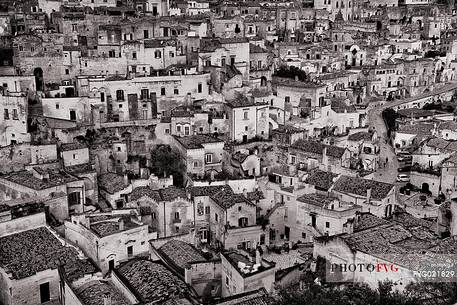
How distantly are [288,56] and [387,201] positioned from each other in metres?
22.6

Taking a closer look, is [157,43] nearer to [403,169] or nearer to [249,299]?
[403,169]

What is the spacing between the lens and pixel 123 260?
2311 centimetres

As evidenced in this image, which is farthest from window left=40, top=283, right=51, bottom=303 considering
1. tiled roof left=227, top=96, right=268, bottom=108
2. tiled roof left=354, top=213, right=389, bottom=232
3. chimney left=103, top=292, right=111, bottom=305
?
tiled roof left=227, top=96, right=268, bottom=108

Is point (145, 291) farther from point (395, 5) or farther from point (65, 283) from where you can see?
point (395, 5)

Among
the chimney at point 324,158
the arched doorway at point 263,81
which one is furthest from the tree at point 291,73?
the chimney at point 324,158

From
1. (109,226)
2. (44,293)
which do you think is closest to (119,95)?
(109,226)

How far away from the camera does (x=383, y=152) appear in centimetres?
3988

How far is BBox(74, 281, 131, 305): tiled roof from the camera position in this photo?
19.4 m

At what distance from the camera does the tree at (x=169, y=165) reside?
31.5 metres

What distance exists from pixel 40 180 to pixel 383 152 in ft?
72.9

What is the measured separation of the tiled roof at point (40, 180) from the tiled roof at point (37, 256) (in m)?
2.94

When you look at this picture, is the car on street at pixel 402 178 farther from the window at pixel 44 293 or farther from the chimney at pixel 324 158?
the window at pixel 44 293

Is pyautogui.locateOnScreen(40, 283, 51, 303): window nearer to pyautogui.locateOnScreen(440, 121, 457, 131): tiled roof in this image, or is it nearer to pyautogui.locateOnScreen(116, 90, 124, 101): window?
pyautogui.locateOnScreen(116, 90, 124, 101): window

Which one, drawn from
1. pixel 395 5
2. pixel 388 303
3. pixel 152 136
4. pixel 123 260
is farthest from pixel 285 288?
pixel 395 5
